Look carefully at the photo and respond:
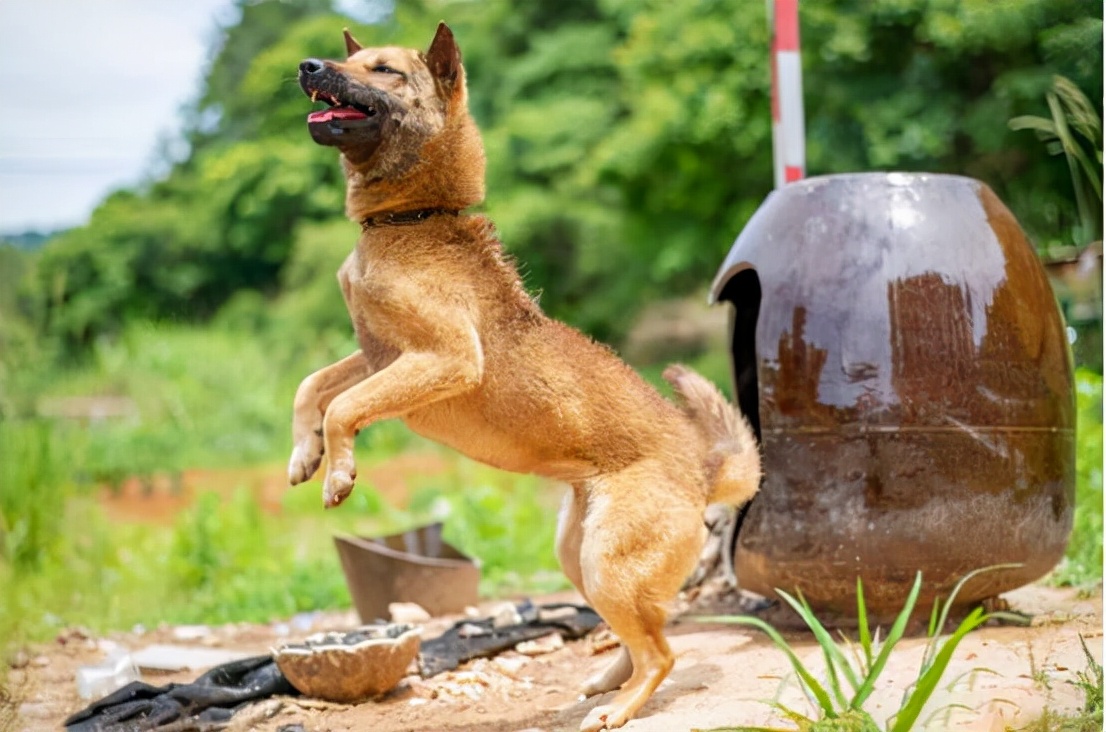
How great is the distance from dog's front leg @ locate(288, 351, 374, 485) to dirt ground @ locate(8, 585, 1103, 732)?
87 cm

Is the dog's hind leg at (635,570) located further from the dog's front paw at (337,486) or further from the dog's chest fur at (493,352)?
the dog's front paw at (337,486)

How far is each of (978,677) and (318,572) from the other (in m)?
4.97

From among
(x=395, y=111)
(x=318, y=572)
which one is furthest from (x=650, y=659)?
(x=318, y=572)

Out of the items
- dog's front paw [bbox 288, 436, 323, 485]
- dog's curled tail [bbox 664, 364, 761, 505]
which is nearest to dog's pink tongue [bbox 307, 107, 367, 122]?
dog's front paw [bbox 288, 436, 323, 485]

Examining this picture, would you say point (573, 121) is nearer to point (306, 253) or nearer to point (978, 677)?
point (306, 253)

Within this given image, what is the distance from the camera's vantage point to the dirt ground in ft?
11.5

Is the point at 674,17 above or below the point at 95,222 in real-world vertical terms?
above

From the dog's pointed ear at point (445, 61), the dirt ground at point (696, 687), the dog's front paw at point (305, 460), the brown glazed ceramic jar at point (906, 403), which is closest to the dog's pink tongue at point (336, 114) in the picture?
the dog's pointed ear at point (445, 61)

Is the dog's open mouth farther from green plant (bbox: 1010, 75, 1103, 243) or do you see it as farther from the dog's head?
green plant (bbox: 1010, 75, 1103, 243)

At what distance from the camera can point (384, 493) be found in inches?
436

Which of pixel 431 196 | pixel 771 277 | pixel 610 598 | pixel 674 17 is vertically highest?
pixel 674 17

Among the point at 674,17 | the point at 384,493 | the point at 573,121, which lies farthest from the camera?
the point at 573,121

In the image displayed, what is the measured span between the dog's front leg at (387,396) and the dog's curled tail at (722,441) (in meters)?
0.98

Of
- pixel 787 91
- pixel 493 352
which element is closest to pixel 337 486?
pixel 493 352
